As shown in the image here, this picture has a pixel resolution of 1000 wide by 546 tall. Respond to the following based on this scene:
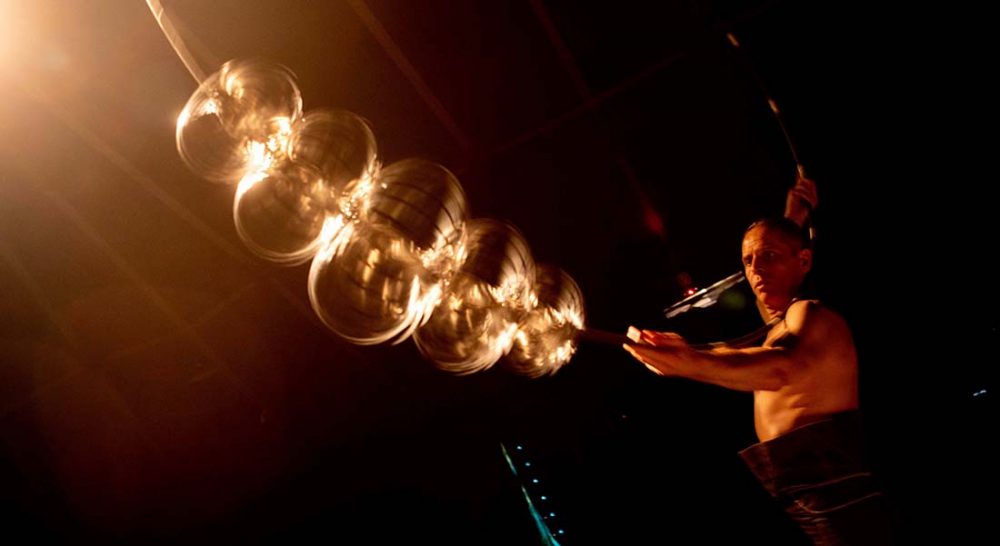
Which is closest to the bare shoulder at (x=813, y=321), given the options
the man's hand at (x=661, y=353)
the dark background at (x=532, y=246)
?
the man's hand at (x=661, y=353)

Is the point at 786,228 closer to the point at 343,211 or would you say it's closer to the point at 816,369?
the point at 816,369

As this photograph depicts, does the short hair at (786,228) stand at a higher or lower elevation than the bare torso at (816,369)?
higher

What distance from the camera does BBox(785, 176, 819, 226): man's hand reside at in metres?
2.21

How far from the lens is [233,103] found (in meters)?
1.63

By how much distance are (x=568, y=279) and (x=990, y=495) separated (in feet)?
5.07

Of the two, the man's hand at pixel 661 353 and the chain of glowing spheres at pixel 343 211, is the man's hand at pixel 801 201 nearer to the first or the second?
the man's hand at pixel 661 353

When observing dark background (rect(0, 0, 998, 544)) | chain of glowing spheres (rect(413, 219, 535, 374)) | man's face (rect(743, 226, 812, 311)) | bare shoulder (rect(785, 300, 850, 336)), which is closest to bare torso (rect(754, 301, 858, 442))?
bare shoulder (rect(785, 300, 850, 336))

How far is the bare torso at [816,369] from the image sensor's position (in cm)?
165

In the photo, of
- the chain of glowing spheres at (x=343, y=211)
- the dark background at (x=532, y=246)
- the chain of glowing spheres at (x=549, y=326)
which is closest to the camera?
the chain of glowing spheres at (x=343, y=211)

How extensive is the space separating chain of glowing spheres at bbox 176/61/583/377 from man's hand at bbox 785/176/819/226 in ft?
4.08

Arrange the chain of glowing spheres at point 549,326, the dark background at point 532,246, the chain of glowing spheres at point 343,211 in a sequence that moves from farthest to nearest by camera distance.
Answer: the dark background at point 532,246 → the chain of glowing spheres at point 549,326 → the chain of glowing spheres at point 343,211

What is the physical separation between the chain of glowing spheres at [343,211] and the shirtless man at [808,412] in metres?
0.59

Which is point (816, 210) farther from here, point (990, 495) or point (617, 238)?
point (990, 495)

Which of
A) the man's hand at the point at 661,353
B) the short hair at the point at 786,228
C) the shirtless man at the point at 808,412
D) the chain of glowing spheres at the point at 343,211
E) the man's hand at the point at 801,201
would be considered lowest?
the shirtless man at the point at 808,412
